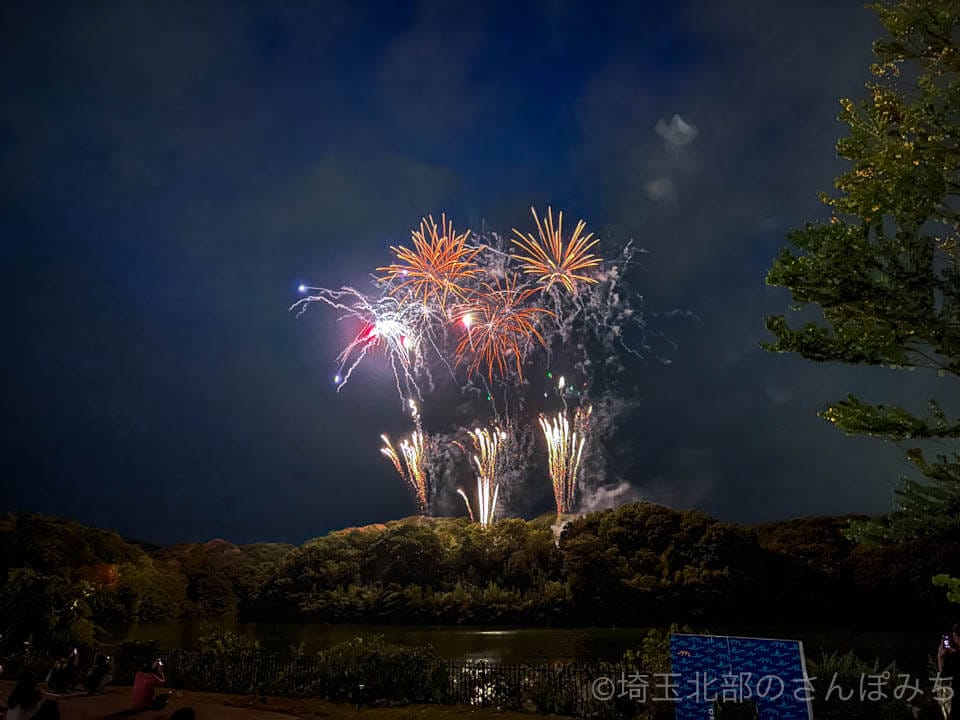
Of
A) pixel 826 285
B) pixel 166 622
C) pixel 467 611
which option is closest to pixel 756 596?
pixel 467 611

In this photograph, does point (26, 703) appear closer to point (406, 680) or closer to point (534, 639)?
point (406, 680)

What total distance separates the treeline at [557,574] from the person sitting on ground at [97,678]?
8.75 metres

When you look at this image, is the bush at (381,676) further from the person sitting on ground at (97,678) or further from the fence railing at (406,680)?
the person sitting on ground at (97,678)

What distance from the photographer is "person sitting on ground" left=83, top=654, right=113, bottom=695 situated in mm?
15250

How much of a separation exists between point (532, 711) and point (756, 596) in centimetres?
2782

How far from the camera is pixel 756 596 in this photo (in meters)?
36.5

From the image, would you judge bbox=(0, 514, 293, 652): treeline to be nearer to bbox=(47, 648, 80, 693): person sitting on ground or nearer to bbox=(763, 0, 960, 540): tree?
bbox=(47, 648, 80, 693): person sitting on ground

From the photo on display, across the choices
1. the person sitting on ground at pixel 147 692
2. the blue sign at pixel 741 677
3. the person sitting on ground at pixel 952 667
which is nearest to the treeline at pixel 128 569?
the person sitting on ground at pixel 147 692

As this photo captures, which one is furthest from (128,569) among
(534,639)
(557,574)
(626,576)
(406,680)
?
(406,680)

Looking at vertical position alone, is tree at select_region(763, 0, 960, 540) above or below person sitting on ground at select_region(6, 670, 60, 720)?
above

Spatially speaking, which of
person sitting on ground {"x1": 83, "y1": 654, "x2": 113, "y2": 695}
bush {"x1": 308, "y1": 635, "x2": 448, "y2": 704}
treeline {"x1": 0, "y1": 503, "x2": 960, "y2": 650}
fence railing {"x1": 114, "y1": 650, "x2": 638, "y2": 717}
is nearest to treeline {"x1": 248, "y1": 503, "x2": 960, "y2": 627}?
treeline {"x1": 0, "y1": 503, "x2": 960, "y2": 650}

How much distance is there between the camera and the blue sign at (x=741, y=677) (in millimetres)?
9375

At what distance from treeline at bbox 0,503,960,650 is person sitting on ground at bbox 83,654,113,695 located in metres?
8.75

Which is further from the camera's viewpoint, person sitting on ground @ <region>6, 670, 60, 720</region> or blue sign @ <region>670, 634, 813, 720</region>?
blue sign @ <region>670, 634, 813, 720</region>
